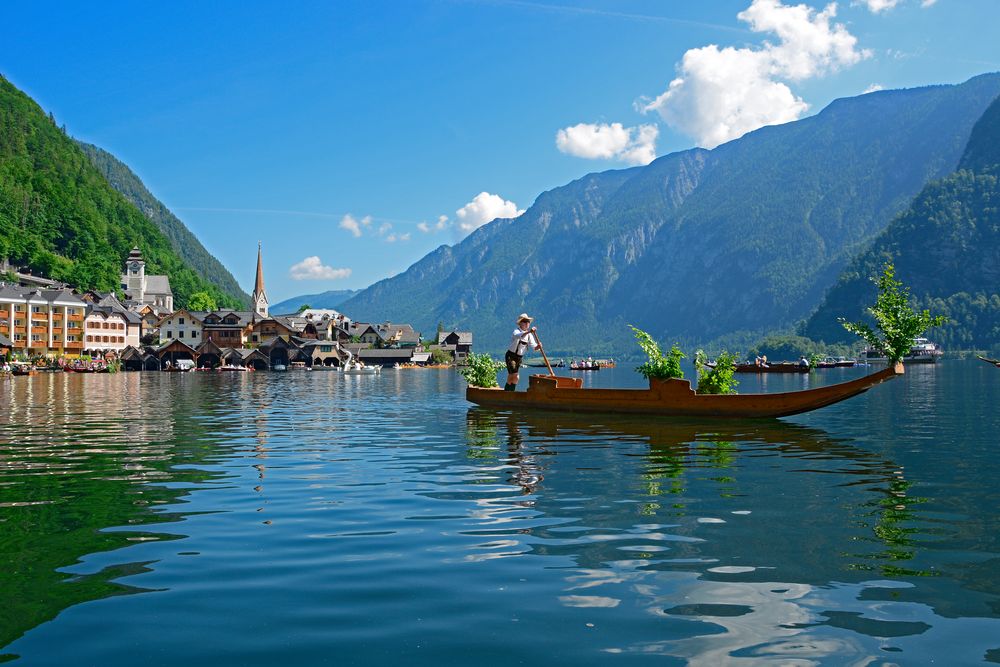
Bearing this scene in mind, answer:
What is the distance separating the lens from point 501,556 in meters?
9.26

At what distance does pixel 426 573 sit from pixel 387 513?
3.78 meters

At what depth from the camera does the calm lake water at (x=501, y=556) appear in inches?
253

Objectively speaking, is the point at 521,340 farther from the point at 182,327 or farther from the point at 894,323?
the point at 182,327

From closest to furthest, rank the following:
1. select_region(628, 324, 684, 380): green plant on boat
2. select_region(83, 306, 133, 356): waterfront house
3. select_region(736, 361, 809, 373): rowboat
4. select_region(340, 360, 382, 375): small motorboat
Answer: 1. select_region(628, 324, 684, 380): green plant on boat
2. select_region(736, 361, 809, 373): rowboat
3. select_region(340, 360, 382, 375): small motorboat
4. select_region(83, 306, 133, 356): waterfront house

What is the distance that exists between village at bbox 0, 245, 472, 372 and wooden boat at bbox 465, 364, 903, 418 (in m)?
89.1

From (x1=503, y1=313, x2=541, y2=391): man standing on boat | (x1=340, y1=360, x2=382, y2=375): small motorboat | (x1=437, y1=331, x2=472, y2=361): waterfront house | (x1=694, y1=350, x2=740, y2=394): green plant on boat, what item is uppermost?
(x1=437, y1=331, x2=472, y2=361): waterfront house

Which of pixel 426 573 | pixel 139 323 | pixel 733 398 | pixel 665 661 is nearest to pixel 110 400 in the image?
pixel 733 398

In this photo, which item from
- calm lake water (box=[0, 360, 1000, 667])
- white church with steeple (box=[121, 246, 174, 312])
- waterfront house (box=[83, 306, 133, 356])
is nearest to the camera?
calm lake water (box=[0, 360, 1000, 667])

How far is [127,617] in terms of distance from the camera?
279 inches

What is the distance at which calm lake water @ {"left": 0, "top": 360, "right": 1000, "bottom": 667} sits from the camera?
6.42 m

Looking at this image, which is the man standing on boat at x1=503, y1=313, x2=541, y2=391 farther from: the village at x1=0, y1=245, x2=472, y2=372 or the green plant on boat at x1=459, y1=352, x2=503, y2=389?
the village at x1=0, y1=245, x2=472, y2=372

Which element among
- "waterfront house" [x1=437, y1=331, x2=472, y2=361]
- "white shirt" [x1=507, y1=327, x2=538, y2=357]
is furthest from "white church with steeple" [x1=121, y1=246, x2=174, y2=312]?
"white shirt" [x1=507, y1=327, x2=538, y2=357]

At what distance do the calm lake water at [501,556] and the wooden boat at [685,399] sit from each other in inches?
260

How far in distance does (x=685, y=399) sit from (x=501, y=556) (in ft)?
68.2
